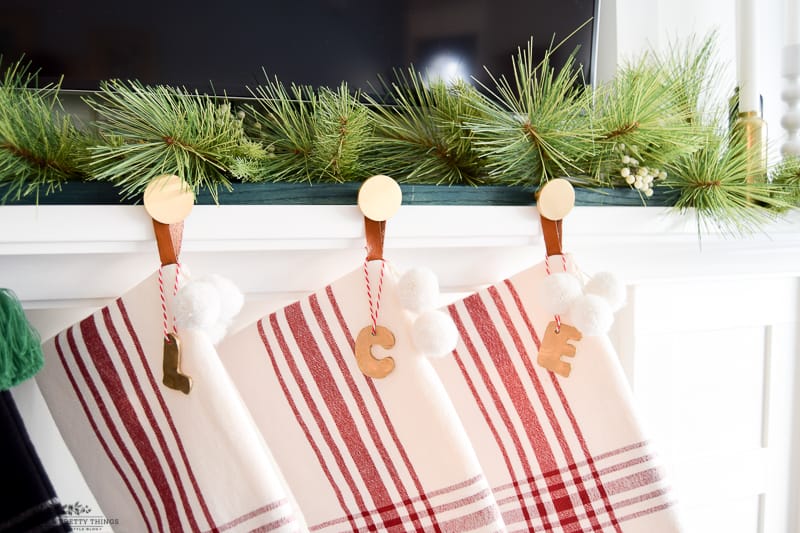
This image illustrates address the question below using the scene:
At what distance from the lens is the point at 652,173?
0.69 metres

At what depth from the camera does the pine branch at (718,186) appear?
702 mm

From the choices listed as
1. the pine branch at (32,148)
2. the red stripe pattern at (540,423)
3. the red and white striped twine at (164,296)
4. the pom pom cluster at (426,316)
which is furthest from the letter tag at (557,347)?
the pine branch at (32,148)

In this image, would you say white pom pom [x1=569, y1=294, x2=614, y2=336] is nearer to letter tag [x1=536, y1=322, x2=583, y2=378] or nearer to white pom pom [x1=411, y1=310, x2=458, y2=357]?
letter tag [x1=536, y1=322, x2=583, y2=378]

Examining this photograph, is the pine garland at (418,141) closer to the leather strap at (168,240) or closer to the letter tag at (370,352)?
the leather strap at (168,240)

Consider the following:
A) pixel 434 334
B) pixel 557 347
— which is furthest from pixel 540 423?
pixel 434 334

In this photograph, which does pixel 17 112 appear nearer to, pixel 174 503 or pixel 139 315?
pixel 139 315

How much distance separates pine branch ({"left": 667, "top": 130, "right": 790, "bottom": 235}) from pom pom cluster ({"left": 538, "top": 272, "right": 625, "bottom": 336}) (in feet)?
0.54

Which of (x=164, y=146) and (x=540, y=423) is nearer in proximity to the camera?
(x=164, y=146)

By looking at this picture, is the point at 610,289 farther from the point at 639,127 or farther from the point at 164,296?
the point at 164,296

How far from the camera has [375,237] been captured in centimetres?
61

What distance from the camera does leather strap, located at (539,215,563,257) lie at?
0.66m

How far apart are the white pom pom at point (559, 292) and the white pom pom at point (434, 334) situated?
0.39ft

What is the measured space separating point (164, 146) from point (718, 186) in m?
0.61

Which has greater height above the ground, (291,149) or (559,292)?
(291,149)
